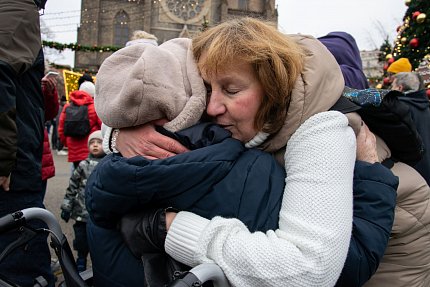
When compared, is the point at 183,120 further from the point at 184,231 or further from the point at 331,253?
the point at 331,253

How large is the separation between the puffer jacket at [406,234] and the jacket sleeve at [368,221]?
1.05ft

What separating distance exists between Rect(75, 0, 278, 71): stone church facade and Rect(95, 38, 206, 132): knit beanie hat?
38.9 m

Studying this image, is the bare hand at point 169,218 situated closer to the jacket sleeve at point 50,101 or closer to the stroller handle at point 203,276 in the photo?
the stroller handle at point 203,276

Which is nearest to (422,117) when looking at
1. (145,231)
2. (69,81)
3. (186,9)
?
(145,231)

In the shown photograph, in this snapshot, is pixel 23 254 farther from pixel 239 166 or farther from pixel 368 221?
pixel 368 221

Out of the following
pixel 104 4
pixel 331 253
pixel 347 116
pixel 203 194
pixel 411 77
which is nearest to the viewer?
pixel 331 253

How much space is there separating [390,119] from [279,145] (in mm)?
533

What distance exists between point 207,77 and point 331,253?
637mm

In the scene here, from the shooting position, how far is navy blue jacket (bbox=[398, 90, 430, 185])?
2.20 meters

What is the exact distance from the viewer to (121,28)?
39.6m

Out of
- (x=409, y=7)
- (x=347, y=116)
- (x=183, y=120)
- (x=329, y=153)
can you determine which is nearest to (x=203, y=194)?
(x=183, y=120)

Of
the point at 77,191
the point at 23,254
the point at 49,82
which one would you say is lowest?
the point at 77,191

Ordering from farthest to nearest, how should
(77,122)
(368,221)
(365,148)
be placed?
(77,122), (365,148), (368,221)

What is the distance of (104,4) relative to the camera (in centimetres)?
3925
